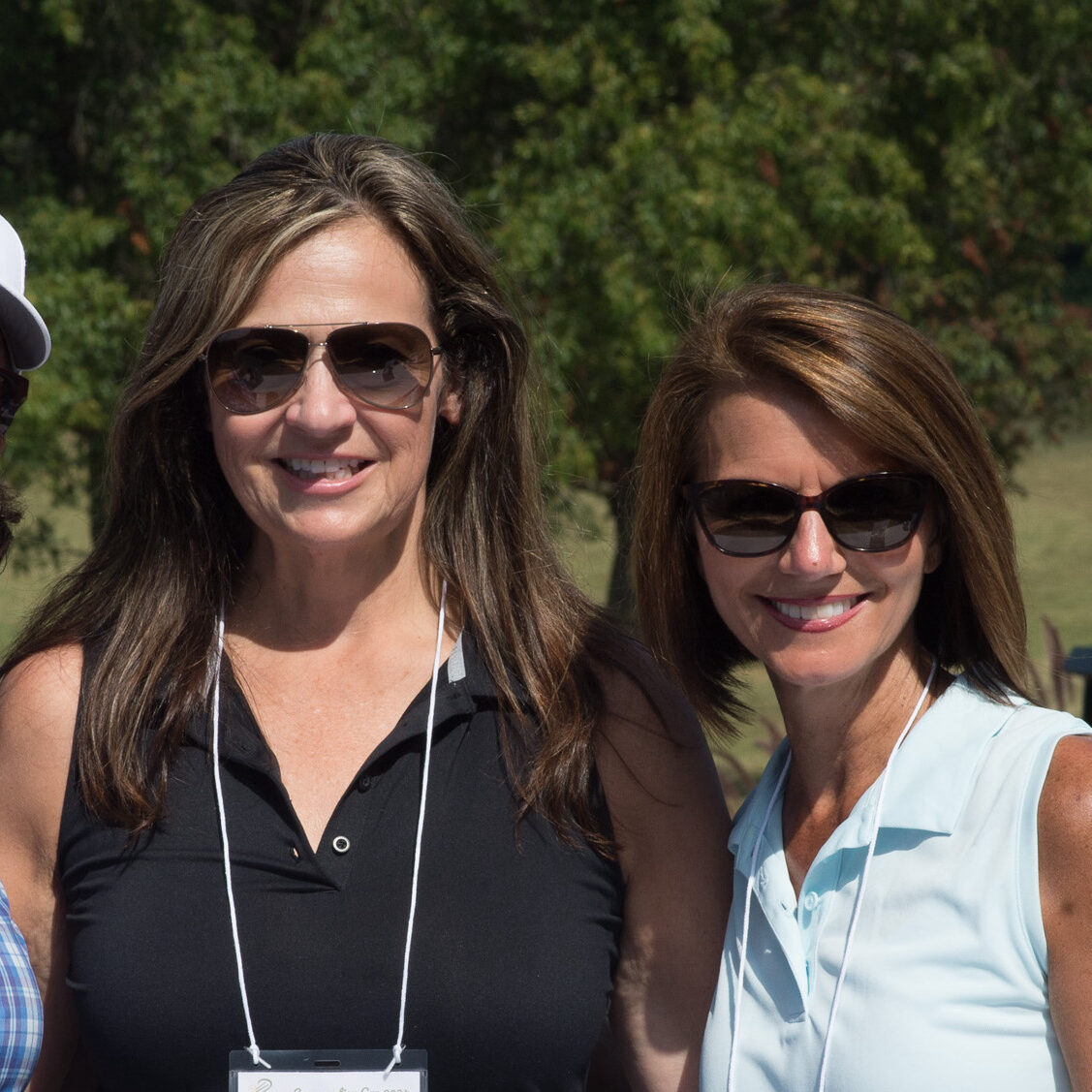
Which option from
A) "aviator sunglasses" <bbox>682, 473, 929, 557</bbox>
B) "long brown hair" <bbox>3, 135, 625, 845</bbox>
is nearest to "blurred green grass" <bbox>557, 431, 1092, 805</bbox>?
"long brown hair" <bbox>3, 135, 625, 845</bbox>

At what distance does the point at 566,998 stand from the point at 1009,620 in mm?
844

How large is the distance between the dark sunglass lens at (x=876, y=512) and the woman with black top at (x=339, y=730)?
1.63 feet

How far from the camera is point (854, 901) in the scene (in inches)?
80.6

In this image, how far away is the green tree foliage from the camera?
976 centimetres

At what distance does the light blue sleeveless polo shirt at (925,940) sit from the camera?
1856 millimetres

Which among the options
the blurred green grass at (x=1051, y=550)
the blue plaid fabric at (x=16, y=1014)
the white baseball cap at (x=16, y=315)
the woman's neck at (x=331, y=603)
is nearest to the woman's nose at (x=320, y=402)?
the woman's neck at (x=331, y=603)

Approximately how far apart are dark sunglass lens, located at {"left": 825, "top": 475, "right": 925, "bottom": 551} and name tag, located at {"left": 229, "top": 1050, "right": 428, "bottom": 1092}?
3.15ft

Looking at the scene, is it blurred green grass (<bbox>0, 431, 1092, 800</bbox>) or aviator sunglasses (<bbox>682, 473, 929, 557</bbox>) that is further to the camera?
blurred green grass (<bbox>0, 431, 1092, 800</bbox>)

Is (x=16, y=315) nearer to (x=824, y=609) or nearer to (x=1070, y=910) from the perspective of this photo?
(x=824, y=609)

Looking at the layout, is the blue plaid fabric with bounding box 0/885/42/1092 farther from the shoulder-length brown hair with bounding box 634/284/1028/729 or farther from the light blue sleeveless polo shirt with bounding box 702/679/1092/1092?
the shoulder-length brown hair with bounding box 634/284/1028/729

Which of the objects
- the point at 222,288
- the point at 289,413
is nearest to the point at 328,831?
the point at 289,413

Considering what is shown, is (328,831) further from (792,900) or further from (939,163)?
(939,163)

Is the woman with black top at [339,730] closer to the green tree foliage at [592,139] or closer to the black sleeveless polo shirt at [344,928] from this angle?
the black sleeveless polo shirt at [344,928]

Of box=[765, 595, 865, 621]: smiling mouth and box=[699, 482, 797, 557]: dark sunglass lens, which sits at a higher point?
box=[699, 482, 797, 557]: dark sunglass lens
